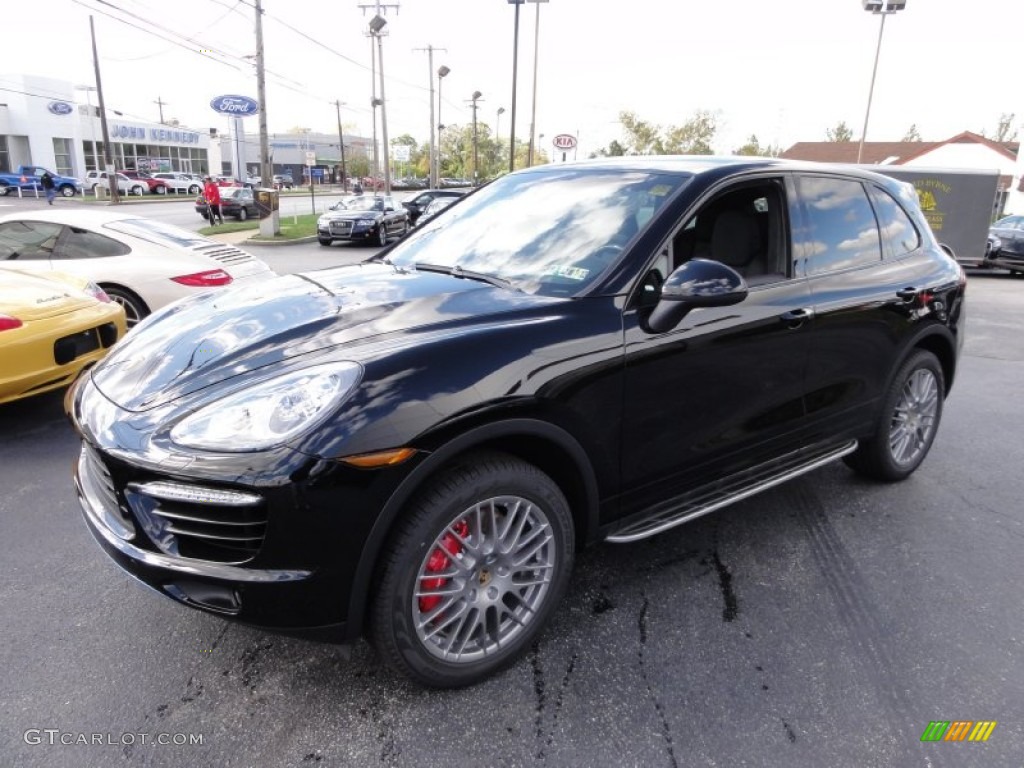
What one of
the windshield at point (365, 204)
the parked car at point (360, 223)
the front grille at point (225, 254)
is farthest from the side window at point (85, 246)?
the windshield at point (365, 204)

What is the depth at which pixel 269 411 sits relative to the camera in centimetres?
210

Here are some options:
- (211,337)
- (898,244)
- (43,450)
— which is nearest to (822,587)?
(898,244)

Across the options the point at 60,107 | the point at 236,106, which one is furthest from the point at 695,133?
the point at 60,107

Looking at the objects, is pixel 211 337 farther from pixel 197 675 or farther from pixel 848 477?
pixel 848 477

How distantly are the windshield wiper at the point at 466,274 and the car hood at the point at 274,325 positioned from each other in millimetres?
53

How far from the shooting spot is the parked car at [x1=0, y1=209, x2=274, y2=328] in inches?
263

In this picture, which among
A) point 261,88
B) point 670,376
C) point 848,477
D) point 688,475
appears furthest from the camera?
point 261,88

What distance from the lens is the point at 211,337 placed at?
2604mm

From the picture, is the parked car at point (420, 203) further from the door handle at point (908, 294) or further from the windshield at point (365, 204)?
the door handle at point (908, 294)

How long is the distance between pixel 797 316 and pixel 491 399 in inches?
67.0

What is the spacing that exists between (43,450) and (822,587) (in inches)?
183

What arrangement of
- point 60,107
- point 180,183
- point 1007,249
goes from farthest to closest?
point 180,183, point 60,107, point 1007,249

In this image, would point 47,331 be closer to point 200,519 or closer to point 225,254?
point 225,254

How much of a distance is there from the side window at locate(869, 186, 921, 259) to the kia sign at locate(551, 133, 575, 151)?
85.0 ft
